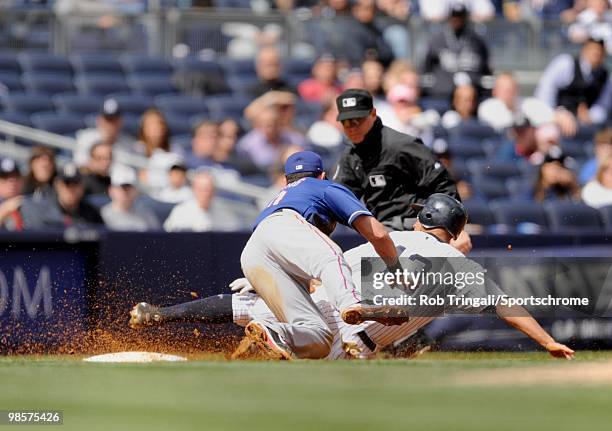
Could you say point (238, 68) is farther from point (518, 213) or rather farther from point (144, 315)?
point (144, 315)

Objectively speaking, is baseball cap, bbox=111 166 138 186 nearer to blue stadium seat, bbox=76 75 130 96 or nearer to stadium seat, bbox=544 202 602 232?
blue stadium seat, bbox=76 75 130 96

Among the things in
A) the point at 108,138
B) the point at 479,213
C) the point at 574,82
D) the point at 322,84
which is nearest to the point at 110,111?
the point at 108,138

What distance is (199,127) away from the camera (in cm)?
1444

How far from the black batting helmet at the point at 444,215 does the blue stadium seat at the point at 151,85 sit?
7.53 m

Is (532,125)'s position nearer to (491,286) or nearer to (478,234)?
(478,234)

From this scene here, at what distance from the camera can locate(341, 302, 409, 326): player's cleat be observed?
28.8 feet

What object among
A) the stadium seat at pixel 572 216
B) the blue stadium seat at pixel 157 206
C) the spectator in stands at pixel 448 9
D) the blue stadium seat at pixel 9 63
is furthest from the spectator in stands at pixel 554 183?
the blue stadium seat at pixel 9 63

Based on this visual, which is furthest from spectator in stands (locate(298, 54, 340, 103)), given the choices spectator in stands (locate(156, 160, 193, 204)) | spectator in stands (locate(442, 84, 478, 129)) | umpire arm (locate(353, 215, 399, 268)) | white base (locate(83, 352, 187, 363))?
umpire arm (locate(353, 215, 399, 268))

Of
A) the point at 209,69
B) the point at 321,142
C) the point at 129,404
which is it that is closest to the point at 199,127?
the point at 321,142

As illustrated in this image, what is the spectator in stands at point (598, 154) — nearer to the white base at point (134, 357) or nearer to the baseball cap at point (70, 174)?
the baseball cap at point (70, 174)

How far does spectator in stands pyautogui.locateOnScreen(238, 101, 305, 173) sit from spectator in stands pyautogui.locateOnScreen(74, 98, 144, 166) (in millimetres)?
1250

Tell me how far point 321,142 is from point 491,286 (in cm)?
578

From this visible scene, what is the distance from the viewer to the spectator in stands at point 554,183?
1493 cm

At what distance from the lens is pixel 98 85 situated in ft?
53.6
